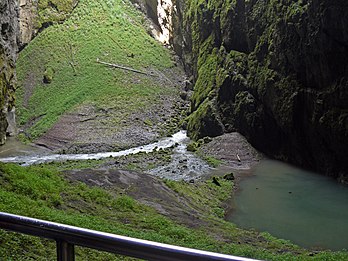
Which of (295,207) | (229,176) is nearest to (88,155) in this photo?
(229,176)

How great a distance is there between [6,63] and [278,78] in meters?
23.7

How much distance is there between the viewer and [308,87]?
27.8 metres

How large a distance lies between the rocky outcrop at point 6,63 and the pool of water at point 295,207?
2154 centimetres

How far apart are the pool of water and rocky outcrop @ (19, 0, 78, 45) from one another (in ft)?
134

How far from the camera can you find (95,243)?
2.61 m

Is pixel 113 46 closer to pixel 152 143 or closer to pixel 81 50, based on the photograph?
pixel 81 50

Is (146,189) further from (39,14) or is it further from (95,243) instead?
(39,14)

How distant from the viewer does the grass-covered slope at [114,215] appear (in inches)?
448

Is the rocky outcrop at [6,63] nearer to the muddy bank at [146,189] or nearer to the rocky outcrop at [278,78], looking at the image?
the rocky outcrop at [278,78]

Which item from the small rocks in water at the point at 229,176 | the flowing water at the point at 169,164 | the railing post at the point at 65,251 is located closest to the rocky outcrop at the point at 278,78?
the flowing water at the point at 169,164

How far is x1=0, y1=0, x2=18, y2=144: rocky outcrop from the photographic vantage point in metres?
35.4

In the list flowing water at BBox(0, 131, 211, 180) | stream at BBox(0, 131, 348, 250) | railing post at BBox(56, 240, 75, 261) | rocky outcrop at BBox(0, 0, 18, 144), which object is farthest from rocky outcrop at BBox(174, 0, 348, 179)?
railing post at BBox(56, 240, 75, 261)

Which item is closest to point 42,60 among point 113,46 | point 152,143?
point 113,46

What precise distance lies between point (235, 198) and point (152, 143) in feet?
57.9
